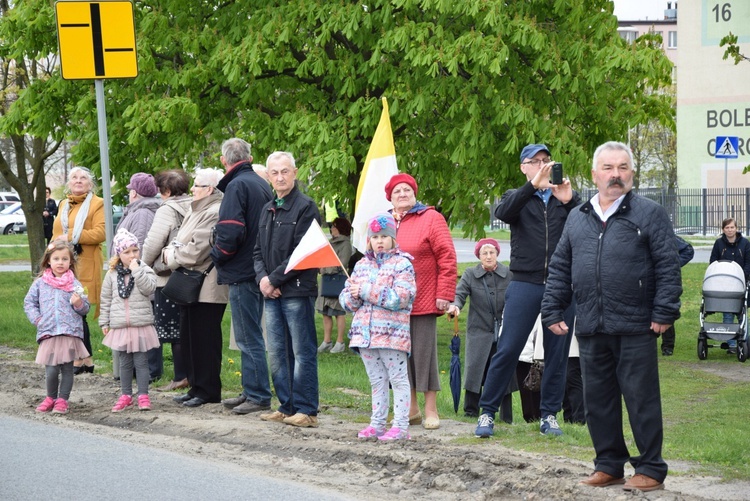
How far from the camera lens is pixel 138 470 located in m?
7.40

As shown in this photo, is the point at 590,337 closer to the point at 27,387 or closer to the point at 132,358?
the point at 132,358

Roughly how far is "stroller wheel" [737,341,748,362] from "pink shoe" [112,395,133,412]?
937 cm

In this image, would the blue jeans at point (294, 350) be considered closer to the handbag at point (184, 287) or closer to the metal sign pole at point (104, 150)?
the handbag at point (184, 287)

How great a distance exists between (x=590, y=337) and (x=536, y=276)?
1.69 m

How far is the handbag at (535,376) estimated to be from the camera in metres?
9.44

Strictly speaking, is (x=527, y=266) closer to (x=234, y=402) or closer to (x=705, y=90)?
(x=234, y=402)

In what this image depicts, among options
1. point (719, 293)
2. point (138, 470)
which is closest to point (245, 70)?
point (719, 293)

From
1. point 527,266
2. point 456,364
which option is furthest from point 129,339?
point 527,266

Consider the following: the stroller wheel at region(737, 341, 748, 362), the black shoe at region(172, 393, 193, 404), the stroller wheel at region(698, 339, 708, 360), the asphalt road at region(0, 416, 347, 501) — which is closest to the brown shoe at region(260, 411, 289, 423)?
the black shoe at region(172, 393, 193, 404)

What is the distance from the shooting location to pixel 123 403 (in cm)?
1009

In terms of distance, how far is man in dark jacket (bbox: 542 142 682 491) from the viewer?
664 centimetres

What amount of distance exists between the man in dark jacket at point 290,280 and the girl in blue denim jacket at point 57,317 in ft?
6.15

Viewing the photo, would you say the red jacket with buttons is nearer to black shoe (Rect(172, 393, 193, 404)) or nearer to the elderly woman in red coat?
the elderly woman in red coat

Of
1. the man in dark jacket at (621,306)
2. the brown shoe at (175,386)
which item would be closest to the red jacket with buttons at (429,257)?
the man in dark jacket at (621,306)
